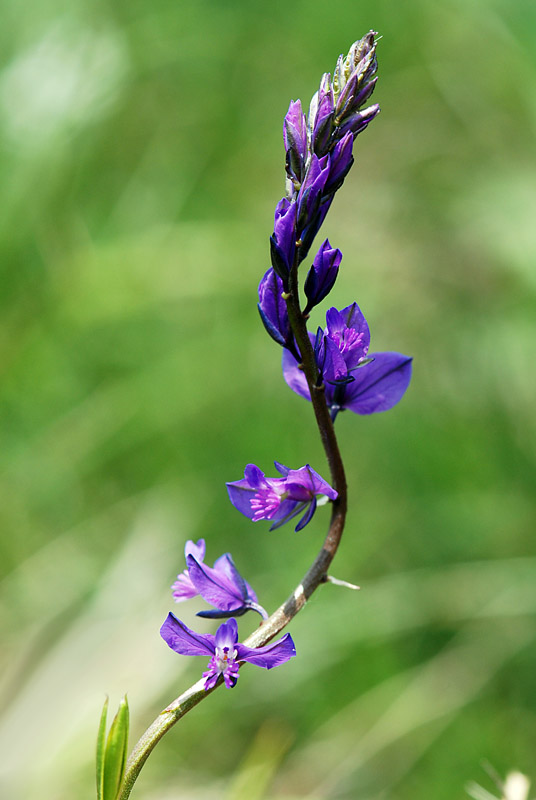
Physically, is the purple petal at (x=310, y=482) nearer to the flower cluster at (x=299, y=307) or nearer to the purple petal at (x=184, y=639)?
the flower cluster at (x=299, y=307)

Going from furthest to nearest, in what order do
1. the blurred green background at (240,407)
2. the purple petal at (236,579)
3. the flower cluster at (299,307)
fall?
the blurred green background at (240,407)
the purple petal at (236,579)
the flower cluster at (299,307)

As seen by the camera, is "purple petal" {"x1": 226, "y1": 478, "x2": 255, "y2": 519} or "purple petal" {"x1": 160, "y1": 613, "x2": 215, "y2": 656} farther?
"purple petal" {"x1": 226, "y1": 478, "x2": 255, "y2": 519}

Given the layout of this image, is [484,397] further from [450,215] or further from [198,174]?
[198,174]

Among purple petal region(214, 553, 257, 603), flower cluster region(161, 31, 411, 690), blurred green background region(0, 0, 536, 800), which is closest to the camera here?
flower cluster region(161, 31, 411, 690)

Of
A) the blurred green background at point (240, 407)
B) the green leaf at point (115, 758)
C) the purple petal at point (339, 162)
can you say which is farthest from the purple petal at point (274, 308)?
the blurred green background at point (240, 407)

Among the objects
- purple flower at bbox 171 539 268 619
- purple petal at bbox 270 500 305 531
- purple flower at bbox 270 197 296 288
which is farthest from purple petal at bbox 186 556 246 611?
purple flower at bbox 270 197 296 288

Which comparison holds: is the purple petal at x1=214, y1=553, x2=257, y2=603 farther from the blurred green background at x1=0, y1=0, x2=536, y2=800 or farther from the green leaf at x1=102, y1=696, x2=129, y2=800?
the blurred green background at x1=0, y1=0, x2=536, y2=800

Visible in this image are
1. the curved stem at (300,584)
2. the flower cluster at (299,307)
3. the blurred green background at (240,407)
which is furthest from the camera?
the blurred green background at (240,407)
